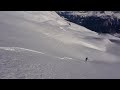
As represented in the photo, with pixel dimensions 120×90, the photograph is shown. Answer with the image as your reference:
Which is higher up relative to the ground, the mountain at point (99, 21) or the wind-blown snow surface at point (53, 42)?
the wind-blown snow surface at point (53, 42)

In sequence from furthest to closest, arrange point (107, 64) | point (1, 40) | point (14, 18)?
point (107, 64), point (14, 18), point (1, 40)

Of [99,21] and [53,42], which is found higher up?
[53,42]

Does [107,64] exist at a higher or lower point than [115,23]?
higher

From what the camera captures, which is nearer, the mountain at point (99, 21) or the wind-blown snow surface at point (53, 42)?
the wind-blown snow surface at point (53, 42)

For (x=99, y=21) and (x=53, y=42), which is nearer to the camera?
(x=53, y=42)

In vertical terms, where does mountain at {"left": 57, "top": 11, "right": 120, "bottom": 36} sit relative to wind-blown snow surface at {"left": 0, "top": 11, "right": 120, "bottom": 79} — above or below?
below

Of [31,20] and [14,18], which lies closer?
[14,18]

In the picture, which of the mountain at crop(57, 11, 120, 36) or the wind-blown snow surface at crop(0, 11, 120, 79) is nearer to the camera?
the wind-blown snow surface at crop(0, 11, 120, 79)
